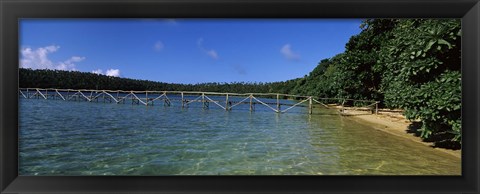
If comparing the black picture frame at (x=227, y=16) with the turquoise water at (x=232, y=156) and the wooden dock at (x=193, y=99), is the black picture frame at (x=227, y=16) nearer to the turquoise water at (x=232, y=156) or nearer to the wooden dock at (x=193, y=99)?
the turquoise water at (x=232, y=156)

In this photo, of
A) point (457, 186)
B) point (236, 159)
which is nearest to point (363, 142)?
point (236, 159)

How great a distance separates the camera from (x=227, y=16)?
2.09 meters

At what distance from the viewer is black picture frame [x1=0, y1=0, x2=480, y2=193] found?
6.62 ft

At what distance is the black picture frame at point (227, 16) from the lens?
2.02m

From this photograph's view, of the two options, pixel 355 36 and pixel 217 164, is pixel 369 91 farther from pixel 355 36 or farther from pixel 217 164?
pixel 217 164

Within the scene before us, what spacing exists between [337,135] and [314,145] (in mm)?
1948

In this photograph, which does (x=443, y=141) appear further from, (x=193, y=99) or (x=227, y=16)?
(x=193, y=99)

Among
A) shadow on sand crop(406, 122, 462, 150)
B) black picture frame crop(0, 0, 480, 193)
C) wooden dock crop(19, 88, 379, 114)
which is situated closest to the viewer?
black picture frame crop(0, 0, 480, 193)

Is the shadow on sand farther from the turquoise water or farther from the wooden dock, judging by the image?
the wooden dock

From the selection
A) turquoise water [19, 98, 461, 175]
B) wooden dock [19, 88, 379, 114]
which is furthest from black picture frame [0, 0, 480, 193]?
wooden dock [19, 88, 379, 114]

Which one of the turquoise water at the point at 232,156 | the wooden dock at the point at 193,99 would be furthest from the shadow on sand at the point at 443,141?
the wooden dock at the point at 193,99

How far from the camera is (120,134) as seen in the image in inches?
360

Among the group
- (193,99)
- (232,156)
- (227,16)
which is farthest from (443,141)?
(193,99)
